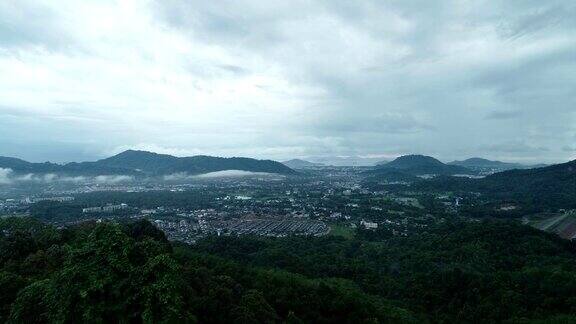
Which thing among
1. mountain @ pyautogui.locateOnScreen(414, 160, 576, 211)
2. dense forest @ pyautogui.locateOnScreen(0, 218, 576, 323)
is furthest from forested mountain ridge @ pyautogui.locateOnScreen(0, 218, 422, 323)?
mountain @ pyautogui.locateOnScreen(414, 160, 576, 211)

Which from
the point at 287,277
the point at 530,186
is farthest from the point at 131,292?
the point at 530,186

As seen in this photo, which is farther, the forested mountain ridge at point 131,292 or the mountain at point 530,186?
the mountain at point 530,186

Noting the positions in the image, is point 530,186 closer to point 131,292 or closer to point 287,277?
point 287,277

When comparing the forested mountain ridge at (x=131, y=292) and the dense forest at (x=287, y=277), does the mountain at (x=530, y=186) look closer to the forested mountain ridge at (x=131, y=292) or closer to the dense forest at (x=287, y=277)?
the dense forest at (x=287, y=277)

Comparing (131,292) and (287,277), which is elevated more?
(131,292)

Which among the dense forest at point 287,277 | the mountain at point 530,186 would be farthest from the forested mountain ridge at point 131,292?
the mountain at point 530,186

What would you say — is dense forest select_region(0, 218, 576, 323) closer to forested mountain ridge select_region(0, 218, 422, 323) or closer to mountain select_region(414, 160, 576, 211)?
forested mountain ridge select_region(0, 218, 422, 323)

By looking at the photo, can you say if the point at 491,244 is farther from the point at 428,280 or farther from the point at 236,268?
the point at 236,268

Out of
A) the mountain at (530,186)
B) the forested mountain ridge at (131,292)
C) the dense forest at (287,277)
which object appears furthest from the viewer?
the mountain at (530,186)

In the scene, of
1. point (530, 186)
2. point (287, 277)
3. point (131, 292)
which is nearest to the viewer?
point (131, 292)

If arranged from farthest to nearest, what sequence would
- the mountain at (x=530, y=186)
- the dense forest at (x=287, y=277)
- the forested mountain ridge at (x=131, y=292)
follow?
1. the mountain at (x=530, y=186)
2. the dense forest at (x=287, y=277)
3. the forested mountain ridge at (x=131, y=292)
